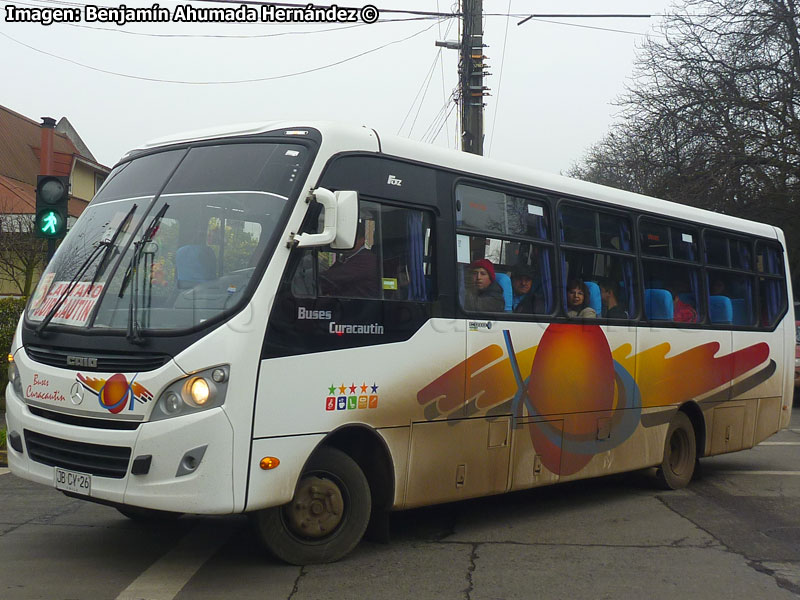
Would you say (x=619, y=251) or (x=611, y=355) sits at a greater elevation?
(x=619, y=251)

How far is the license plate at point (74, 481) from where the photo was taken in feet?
19.0

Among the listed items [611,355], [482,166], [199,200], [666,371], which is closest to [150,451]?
[199,200]

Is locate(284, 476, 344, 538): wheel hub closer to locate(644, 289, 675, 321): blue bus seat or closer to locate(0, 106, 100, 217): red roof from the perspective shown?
locate(644, 289, 675, 321): blue bus seat

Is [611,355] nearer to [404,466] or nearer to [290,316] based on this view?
[404,466]

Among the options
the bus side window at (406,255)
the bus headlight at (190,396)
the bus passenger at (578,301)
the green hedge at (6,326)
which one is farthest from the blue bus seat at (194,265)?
the green hedge at (6,326)

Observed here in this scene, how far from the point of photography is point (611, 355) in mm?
8836

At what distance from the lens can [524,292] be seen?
26.2 feet

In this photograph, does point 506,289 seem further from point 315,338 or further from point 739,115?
point 739,115

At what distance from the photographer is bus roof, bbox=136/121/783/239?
21.2 ft

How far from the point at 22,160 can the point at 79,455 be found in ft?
137

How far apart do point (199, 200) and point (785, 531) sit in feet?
17.4

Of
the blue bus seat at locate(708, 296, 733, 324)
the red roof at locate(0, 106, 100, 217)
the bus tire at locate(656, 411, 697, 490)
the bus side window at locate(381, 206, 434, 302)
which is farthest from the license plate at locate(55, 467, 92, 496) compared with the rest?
the red roof at locate(0, 106, 100, 217)

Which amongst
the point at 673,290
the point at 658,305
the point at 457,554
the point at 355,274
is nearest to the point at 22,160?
the point at 673,290

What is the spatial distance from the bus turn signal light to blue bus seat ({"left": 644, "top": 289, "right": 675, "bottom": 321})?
15.6 feet
